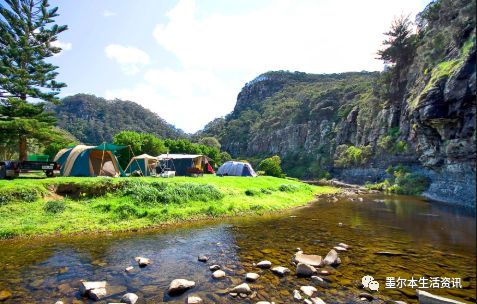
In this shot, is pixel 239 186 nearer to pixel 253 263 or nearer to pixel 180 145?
pixel 253 263

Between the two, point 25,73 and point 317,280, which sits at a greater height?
point 25,73

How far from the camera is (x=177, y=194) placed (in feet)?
75.7

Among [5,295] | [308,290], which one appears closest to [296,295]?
[308,290]

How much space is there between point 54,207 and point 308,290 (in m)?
16.6

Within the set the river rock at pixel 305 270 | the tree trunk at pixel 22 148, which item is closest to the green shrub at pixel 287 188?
the river rock at pixel 305 270

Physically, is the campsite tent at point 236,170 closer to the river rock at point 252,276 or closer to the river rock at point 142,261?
the river rock at point 142,261

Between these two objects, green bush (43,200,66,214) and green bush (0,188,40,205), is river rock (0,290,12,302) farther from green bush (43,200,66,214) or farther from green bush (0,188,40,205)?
green bush (0,188,40,205)

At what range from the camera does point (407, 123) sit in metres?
56.9

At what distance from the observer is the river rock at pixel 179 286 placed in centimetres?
878

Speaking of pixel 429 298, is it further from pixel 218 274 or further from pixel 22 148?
pixel 22 148

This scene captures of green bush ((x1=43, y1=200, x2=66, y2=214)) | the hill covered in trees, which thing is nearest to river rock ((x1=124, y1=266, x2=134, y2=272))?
green bush ((x1=43, y1=200, x2=66, y2=214))

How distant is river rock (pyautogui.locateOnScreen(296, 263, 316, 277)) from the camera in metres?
10.1

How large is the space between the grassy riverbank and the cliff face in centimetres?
1676

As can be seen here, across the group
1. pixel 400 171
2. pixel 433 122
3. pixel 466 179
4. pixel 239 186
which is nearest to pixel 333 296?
pixel 239 186
